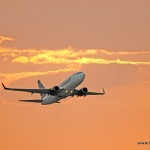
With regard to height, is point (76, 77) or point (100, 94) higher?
point (100, 94)

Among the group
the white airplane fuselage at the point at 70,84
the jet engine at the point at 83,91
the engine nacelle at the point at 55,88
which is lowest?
the white airplane fuselage at the point at 70,84

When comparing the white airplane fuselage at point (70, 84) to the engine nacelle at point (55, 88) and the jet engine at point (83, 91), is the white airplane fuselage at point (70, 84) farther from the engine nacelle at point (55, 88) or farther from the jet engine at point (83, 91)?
the jet engine at point (83, 91)

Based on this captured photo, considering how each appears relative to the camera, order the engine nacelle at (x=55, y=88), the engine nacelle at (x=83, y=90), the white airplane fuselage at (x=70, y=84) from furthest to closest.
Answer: the engine nacelle at (x=83, y=90)
the engine nacelle at (x=55, y=88)
the white airplane fuselage at (x=70, y=84)

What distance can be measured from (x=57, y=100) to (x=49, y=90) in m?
7.51

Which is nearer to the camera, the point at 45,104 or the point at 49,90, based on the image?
the point at 49,90

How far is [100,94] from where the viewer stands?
587 feet

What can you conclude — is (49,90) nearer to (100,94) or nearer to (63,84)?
(63,84)

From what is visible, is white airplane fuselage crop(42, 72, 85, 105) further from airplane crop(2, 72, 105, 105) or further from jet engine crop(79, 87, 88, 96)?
jet engine crop(79, 87, 88, 96)

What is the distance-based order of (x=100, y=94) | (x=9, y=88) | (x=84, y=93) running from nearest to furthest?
(x=9, y=88) → (x=84, y=93) → (x=100, y=94)

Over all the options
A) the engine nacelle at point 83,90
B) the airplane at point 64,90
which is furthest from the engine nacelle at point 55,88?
the engine nacelle at point 83,90

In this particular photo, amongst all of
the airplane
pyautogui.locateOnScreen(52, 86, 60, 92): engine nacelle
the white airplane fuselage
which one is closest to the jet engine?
the airplane

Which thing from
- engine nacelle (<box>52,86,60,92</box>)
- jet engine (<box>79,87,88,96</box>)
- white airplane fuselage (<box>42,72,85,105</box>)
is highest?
jet engine (<box>79,87,88,96</box>)

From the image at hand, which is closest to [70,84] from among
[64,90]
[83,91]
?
[64,90]

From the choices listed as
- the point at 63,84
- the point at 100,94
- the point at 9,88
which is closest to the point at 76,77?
the point at 63,84
